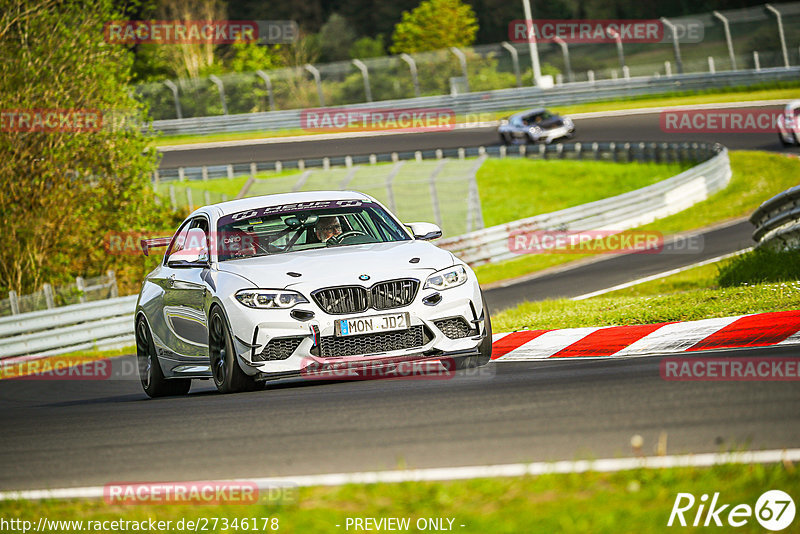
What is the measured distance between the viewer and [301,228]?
947 centimetres

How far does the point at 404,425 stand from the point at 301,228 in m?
3.72

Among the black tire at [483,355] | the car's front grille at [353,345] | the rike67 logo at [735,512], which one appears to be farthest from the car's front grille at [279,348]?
the rike67 logo at [735,512]

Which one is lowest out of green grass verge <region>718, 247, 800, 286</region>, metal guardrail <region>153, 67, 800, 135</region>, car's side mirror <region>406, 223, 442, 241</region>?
metal guardrail <region>153, 67, 800, 135</region>

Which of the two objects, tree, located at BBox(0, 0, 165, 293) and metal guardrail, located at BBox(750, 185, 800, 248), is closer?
metal guardrail, located at BBox(750, 185, 800, 248)

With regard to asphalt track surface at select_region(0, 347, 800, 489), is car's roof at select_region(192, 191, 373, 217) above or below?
above

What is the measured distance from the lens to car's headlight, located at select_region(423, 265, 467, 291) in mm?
8344

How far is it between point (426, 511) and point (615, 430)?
4.72ft

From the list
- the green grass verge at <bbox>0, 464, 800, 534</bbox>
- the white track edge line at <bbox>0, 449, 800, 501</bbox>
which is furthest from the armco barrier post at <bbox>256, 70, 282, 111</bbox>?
the green grass verge at <bbox>0, 464, 800, 534</bbox>

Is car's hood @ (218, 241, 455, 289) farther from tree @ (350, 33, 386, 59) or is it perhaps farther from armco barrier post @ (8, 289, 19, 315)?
tree @ (350, 33, 386, 59)

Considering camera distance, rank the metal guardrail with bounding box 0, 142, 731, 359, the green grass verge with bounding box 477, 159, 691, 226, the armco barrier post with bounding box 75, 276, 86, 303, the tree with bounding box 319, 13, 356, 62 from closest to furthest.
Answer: the metal guardrail with bounding box 0, 142, 731, 359
the armco barrier post with bounding box 75, 276, 86, 303
the green grass verge with bounding box 477, 159, 691, 226
the tree with bounding box 319, 13, 356, 62

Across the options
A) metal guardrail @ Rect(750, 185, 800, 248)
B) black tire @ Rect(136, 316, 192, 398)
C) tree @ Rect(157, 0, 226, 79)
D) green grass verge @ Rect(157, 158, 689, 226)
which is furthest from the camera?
tree @ Rect(157, 0, 226, 79)

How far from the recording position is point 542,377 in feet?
24.7

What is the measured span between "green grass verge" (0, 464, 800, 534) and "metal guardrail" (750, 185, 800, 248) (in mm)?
9774

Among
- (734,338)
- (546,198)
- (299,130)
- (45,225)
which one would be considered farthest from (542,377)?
(299,130)
